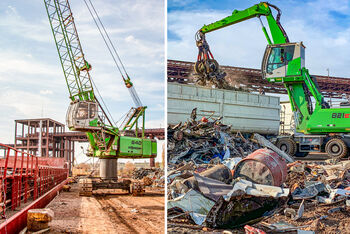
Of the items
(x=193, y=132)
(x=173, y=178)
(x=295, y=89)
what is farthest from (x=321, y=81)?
(x=173, y=178)

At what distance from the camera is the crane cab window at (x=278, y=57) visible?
11.0m

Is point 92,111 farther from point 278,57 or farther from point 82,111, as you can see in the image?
point 278,57

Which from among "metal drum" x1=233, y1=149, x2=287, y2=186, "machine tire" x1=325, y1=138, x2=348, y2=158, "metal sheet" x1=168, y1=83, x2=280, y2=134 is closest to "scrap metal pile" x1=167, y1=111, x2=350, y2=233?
"metal drum" x1=233, y1=149, x2=287, y2=186

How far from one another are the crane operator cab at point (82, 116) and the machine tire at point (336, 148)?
380 inches

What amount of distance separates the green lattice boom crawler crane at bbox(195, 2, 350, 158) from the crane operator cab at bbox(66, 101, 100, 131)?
809cm

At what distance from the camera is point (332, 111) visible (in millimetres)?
11438

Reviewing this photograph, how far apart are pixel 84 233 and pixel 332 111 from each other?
864 cm

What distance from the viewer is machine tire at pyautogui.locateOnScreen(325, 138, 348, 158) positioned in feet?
36.8

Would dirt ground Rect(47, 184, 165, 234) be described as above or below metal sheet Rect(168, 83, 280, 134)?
below

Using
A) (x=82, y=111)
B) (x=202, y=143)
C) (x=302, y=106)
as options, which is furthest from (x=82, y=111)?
(x=302, y=106)

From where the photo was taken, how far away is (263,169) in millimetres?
5809

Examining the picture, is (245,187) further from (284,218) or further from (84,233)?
(84,233)

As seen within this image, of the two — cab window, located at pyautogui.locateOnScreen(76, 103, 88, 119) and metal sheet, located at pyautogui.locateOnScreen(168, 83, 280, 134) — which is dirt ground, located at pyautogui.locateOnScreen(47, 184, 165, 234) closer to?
metal sheet, located at pyautogui.locateOnScreen(168, 83, 280, 134)

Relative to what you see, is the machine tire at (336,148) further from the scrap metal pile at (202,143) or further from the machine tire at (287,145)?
the scrap metal pile at (202,143)
